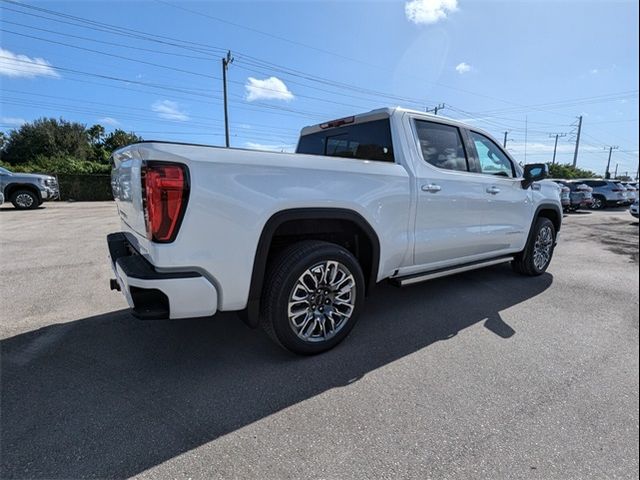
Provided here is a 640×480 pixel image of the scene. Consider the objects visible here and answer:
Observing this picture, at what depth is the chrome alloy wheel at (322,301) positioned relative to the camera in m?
2.62

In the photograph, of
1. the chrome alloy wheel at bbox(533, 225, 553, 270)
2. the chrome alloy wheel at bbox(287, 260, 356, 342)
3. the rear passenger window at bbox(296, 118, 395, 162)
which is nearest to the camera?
the chrome alloy wheel at bbox(287, 260, 356, 342)

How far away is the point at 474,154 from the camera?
394 cm

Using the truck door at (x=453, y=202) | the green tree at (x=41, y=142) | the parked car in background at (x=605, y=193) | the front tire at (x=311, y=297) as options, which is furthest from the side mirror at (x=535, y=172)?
the green tree at (x=41, y=142)

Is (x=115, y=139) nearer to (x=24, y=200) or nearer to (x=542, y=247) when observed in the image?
(x=24, y=200)

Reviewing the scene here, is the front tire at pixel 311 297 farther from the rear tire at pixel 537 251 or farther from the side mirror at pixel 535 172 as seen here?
the rear tire at pixel 537 251

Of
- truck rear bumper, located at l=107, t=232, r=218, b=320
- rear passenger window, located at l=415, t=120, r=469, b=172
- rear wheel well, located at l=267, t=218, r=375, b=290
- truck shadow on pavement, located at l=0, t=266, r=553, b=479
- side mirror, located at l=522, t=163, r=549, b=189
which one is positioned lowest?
truck shadow on pavement, located at l=0, t=266, r=553, b=479

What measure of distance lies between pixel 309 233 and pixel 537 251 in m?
3.82

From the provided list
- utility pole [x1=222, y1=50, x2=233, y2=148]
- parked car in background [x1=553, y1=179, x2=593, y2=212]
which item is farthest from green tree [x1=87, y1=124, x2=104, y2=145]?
parked car in background [x1=553, y1=179, x2=593, y2=212]

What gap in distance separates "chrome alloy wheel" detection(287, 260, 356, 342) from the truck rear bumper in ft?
2.05

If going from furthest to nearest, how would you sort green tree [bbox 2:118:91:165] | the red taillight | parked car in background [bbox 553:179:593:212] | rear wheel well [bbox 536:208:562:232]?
green tree [bbox 2:118:91:165]
parked car in background [bbox 553:179:593:212]
rear wheel well [bbox 536:208:562:232]
the red taillight

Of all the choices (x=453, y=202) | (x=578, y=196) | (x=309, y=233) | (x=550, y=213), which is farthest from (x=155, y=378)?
(x=578, y=196)

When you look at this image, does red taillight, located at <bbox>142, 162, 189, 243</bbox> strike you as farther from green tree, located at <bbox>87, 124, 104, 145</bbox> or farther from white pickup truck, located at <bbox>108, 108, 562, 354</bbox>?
green tree, located at <bbox>87, 124, 104, 145</bbox>

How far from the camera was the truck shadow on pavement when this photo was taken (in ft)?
5.95

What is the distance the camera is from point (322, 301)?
9.07ft
